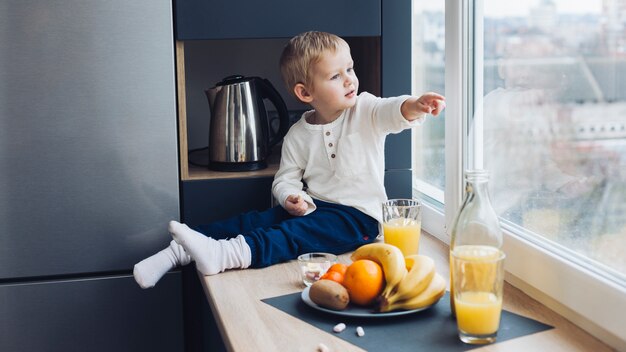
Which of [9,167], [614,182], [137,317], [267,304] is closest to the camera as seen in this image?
[614,182]

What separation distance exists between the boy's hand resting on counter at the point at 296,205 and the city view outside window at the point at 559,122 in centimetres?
43

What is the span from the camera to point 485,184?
136 cm

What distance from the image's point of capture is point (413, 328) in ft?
4.43

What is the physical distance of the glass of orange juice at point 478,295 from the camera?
125 centimetres

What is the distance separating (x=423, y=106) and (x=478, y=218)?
0.43 meters

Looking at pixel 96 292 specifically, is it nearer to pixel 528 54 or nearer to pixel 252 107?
pixel 252 107

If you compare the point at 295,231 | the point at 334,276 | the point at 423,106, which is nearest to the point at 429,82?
the point at 423,106

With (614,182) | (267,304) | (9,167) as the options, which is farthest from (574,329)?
(9,167)

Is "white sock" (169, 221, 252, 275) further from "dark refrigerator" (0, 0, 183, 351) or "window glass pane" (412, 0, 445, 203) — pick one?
"window glass pane" (412, 0, 445, 203)

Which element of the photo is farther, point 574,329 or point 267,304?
point 267,304

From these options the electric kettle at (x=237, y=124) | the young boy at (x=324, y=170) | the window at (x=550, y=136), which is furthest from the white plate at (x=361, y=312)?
the electric kettle at (x=237, y=124)

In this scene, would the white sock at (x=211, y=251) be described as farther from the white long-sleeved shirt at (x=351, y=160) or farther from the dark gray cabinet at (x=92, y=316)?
the dark gray cabinet at (x=92, y=316)

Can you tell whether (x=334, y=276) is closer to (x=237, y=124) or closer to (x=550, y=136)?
(x=550, y=136)

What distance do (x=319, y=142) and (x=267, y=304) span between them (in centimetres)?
57
